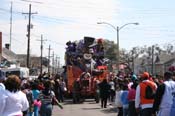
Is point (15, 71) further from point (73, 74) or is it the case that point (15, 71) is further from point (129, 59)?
point (129, 59)

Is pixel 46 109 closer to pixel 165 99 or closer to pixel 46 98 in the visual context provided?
pixel 46 98

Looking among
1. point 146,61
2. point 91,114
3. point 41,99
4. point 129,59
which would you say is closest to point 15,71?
point 91,114

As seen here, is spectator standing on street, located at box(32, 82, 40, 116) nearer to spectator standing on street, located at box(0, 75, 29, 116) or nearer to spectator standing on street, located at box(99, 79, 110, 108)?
spectator standing on street, located at box(0, 75, 29, 116)

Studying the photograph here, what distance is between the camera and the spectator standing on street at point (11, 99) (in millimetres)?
9312

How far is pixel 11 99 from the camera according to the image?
9406 millimetres

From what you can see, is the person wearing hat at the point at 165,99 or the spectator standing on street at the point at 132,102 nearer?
the person wearing hat at the point at 165,99

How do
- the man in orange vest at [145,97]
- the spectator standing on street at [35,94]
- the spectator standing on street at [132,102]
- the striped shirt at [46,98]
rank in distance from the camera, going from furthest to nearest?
1. the spectator standing on street at [35,94]
2. the spectator standing on street at [132,102]
3. the striped shirt at [46,98]
4. the man in orange vest at [145,97]

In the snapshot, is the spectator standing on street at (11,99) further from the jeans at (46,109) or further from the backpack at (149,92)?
the jeans at (46,109)

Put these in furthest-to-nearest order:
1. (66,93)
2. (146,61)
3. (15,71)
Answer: (146,61), (15,71), (66,93)

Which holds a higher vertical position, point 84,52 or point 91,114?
point 84,52

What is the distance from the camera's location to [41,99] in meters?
14.6

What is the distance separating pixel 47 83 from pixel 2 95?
5180 millimetres

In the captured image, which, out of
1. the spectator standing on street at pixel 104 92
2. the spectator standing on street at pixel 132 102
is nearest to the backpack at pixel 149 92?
the spectator standing on street at pixel 132 102

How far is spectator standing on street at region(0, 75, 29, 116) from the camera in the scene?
30.6 ft
